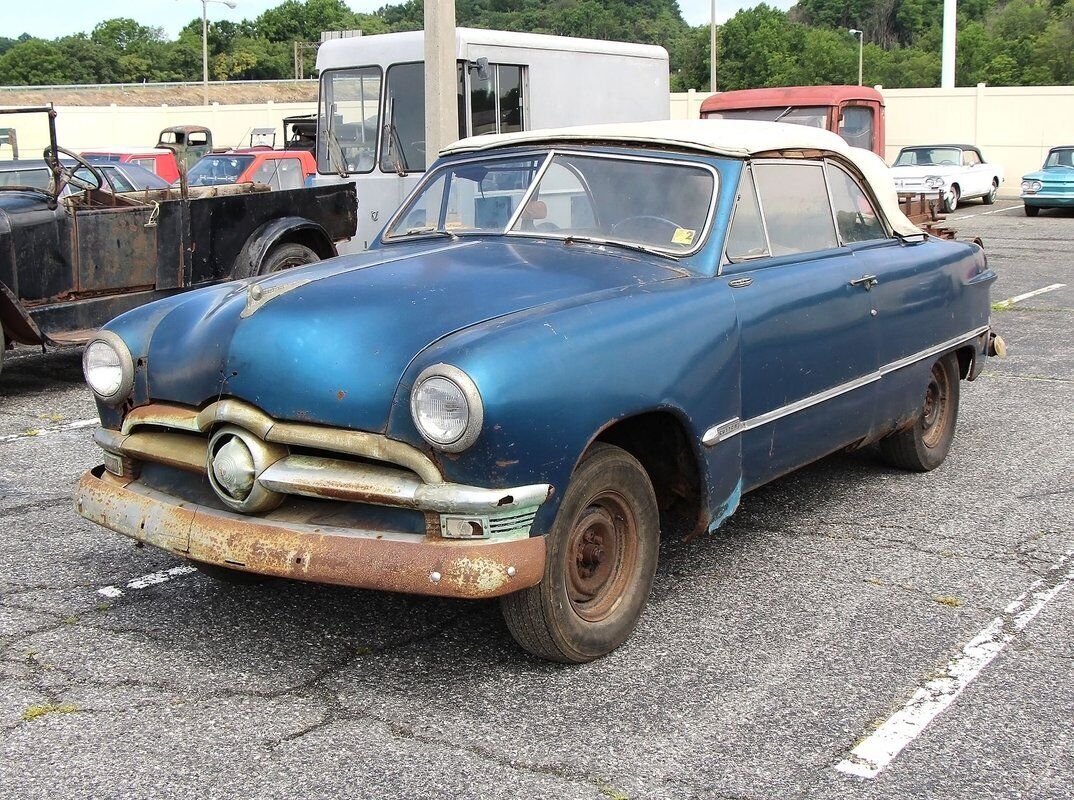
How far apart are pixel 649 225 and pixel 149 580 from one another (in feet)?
7.83

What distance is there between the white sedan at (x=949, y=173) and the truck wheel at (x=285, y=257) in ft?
59.7

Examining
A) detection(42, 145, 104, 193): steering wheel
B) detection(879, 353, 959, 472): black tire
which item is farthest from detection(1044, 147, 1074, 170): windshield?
detection(42, 145, 104, 193): steering wheel

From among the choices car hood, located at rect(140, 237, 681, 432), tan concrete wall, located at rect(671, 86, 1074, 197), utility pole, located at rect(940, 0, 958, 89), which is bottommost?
car hood, located at rect(140, 237, 681, 432)

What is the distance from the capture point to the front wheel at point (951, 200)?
2491 cm

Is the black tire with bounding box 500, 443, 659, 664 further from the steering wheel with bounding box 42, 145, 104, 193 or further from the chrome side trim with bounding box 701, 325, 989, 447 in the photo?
the steering wheel with bounding box 42, 145, 104, 193

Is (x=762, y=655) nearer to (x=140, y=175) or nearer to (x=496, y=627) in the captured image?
(x=496, y=627)

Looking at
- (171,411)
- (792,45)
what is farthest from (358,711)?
(792,45)

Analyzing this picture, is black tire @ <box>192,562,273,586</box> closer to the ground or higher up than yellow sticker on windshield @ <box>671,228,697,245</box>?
closer to the ground

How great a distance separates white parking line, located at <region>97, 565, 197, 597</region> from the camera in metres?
4.64

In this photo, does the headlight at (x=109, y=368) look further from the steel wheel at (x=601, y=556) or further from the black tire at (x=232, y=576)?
the steel wheel at (x=601, y=556)

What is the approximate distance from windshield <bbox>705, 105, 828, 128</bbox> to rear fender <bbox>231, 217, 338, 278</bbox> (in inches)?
377

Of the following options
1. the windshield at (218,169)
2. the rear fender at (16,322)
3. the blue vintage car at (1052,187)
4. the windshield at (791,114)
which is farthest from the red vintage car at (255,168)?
the blue vintage car at (1052,187)

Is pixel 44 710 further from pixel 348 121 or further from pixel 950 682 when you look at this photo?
pixel 348 121

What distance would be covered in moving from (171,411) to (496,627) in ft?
4.35
